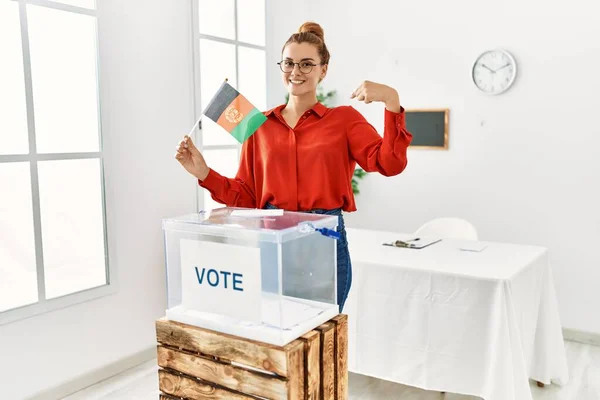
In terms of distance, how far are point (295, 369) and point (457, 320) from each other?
4.39ft

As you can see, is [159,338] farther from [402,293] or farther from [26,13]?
[26,13]

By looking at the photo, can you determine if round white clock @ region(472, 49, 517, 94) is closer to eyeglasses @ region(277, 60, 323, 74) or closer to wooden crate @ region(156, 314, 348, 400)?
eyeglasses @ region(277, 60, 323, 74)

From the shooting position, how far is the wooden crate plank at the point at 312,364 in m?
1.24

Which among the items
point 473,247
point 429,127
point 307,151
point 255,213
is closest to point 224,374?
point 255,213

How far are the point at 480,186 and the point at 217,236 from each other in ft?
9.36

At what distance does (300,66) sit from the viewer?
157 cm

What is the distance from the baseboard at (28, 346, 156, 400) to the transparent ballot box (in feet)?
5.61

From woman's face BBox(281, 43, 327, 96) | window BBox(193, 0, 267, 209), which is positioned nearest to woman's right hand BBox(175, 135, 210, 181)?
woman's face BBox(281, 43, 327, 96)

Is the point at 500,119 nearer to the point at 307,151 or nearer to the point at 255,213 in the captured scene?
the point at 307,151

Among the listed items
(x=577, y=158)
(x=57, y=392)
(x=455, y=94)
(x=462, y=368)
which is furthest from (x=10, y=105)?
(x=577, y=158)

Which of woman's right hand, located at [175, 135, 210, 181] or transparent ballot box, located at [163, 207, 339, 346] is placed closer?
transparent ballot box, located at [163, 207, 339, 346]

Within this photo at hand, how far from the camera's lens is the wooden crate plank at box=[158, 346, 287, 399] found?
1.22 m

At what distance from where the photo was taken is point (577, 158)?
3424mm

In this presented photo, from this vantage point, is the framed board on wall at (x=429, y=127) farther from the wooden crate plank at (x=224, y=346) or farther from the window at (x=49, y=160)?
the wooden crate plank at (x=224, y=346)
